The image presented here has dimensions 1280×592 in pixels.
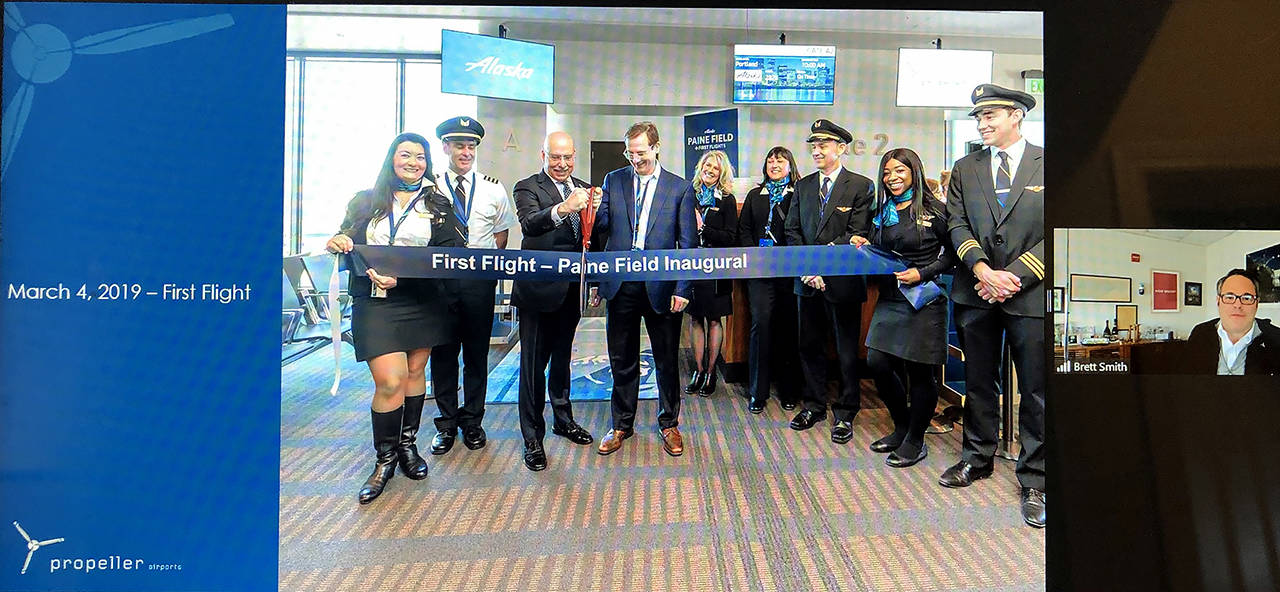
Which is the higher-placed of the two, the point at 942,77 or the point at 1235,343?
the point at 942,77

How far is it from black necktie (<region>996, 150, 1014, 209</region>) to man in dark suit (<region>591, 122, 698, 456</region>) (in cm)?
86

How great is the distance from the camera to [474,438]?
1712 millimetres

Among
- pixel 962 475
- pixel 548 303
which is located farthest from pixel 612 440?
pixel 962 475

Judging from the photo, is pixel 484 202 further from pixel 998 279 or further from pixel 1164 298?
pixel 1164 298

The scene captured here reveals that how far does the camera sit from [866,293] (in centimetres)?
176

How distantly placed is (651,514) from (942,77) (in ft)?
4.75

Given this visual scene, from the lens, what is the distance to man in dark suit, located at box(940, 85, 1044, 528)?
1720mm

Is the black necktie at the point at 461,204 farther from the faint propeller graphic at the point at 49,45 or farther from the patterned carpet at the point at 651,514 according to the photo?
the faint propeller graphic at the point at 49,45

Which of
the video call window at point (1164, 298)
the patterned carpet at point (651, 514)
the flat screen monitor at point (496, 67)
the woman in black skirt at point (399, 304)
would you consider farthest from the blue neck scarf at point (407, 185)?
the video call window at point (1164, 298)

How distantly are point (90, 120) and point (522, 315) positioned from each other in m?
1.27

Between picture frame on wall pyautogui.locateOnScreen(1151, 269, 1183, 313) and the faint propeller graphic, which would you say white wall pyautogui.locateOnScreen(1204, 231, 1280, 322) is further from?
the faint propeller graphic

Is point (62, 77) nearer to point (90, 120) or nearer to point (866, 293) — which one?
point (90, 120)

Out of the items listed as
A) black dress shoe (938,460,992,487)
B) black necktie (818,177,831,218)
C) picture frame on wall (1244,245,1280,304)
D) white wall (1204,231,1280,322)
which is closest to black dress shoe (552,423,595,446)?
black necktie (818,177,831,218)

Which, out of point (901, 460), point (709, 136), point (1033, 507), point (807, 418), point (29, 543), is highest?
point (709, 136)
